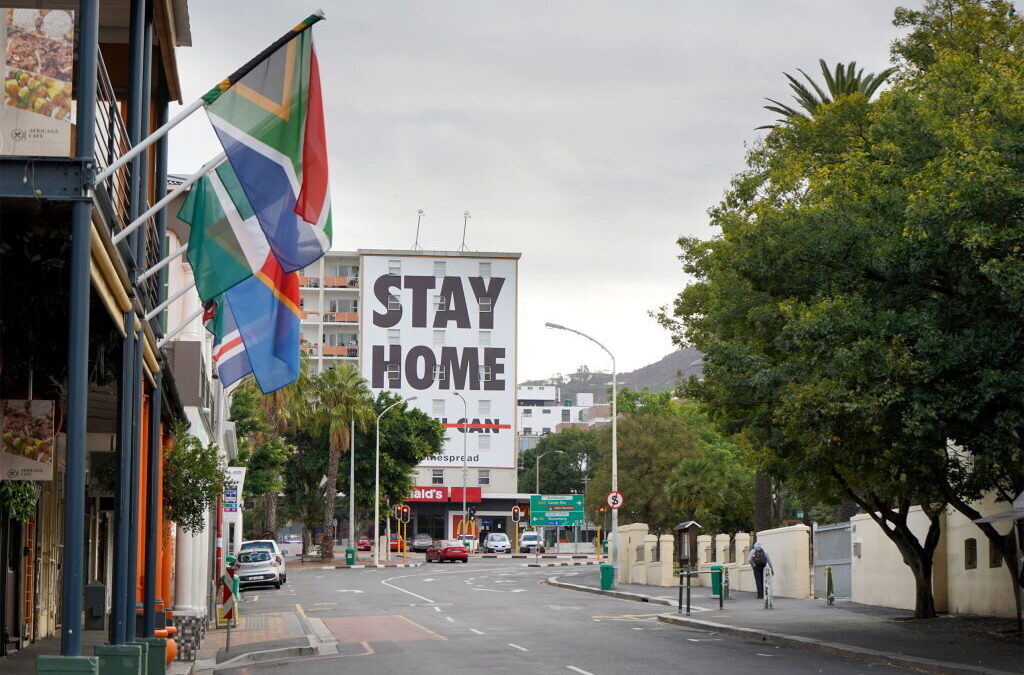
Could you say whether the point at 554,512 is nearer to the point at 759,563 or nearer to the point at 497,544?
the point at 497,544

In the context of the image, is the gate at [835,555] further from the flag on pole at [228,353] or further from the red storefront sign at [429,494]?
the red storefront sign at [429,494]

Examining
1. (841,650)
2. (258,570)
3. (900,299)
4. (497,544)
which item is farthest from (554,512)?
(900,299)

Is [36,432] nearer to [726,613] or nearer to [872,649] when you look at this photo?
[872,649]

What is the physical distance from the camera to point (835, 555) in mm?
39281

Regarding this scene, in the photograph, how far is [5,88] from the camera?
1055 cm

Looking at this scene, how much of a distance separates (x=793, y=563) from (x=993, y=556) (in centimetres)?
1171

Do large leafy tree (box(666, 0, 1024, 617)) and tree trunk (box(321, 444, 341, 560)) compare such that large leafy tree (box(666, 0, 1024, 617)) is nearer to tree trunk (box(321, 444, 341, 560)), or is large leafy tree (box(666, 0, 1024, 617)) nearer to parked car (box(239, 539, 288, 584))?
parked car (box(239, 539, 288, 584))

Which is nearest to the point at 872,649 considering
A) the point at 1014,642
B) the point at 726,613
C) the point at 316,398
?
the point at 1014,642

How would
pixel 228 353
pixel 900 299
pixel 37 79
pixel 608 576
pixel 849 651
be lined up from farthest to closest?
1. pixel 608 576
2. pixel 849 651
3. pixel 900 299
4. pixel 228 353
5. pixel 37 79

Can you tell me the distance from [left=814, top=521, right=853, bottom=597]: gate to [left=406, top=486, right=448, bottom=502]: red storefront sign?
2937 inches

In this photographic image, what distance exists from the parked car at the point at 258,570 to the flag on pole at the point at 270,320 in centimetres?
3338

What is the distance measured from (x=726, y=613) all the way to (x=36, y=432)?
22.3 metres

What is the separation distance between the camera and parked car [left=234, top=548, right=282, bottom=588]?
48.6 meters

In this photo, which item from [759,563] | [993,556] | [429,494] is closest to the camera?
[993,556]
